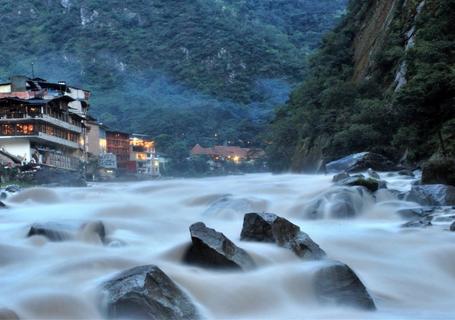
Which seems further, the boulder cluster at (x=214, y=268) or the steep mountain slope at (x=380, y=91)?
the steep mountain slope at (x=380, y=91)

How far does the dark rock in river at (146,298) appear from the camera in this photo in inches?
254

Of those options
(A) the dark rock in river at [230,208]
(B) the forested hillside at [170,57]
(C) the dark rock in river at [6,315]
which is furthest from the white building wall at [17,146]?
(B) the forested hillside at [170,57]

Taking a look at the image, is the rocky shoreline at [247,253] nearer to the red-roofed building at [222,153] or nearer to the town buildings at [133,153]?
the town buildings at [133,153]

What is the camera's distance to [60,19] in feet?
609

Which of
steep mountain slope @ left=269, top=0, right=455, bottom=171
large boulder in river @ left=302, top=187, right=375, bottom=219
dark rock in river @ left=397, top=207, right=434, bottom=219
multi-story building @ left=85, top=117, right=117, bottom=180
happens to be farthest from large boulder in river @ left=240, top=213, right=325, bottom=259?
multi-story building @ left=85, top=117, right=117, bottom=180

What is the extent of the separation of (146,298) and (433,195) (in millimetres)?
11090

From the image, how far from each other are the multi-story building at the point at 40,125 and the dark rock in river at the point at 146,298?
4905 centimetres

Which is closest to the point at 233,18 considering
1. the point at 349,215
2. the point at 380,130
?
the point at 380,130

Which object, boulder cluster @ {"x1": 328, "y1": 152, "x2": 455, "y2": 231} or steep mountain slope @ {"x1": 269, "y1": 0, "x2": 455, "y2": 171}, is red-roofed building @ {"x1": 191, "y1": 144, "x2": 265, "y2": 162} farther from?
boulder cluster @ {"x1": 328, "y1": 152, "x2": 455, "y2": 231}

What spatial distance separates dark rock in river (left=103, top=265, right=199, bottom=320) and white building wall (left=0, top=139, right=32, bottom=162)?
51.3 m

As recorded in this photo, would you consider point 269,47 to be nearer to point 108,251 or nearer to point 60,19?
point 60,19

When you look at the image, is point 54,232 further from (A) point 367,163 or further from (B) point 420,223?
(A) point 367,163

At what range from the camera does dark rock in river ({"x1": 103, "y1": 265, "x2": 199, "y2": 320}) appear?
6.46 metres

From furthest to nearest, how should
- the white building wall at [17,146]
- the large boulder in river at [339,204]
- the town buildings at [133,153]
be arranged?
the town buildings at [133,153], the white building wall at [17,146], the large boulder in river at [339,204]
